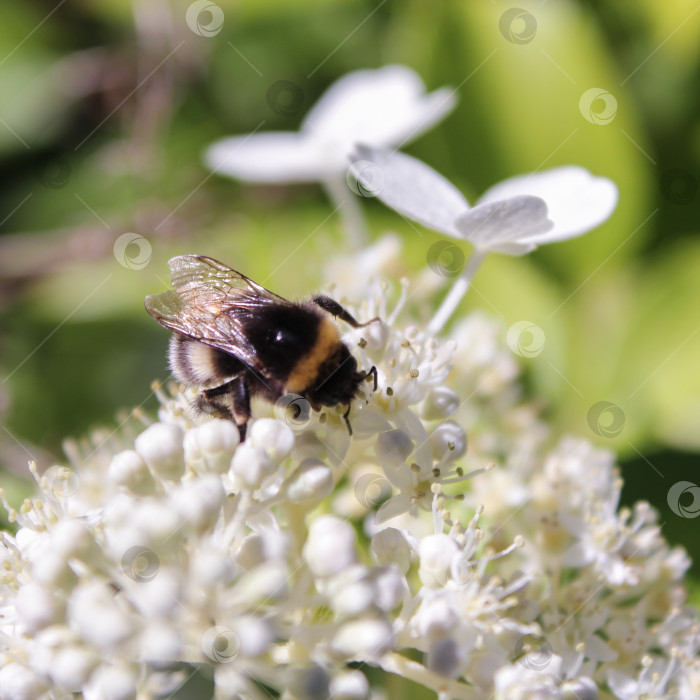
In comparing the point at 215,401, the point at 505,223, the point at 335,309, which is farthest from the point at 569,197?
the point at 215,401

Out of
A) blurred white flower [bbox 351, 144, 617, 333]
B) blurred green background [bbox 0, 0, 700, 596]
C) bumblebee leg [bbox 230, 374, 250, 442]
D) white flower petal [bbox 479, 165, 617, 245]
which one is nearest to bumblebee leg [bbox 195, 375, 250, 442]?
bumblebee leg [bbox 230, 374, 250, 442]

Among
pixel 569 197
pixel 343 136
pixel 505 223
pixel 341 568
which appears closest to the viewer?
pixel 341 568

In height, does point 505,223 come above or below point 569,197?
below

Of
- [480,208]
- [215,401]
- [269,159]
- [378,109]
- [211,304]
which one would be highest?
[378,109]

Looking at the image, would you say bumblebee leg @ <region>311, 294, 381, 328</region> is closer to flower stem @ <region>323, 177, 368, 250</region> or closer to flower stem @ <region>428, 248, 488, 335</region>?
flower stem @ <region>428, 248, 488, 335</region>

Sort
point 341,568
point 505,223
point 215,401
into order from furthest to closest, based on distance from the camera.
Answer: point 505,223, point 215,401, point 341,568

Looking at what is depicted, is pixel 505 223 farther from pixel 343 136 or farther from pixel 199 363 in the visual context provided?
pixel 343 136

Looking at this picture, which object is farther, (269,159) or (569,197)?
(269,159)

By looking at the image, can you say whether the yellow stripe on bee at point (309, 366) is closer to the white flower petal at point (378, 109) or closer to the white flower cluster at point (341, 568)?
the white flower cluster at point (341, 568)

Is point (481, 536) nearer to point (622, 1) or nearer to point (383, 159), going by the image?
point (383, 159)
